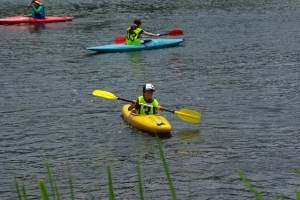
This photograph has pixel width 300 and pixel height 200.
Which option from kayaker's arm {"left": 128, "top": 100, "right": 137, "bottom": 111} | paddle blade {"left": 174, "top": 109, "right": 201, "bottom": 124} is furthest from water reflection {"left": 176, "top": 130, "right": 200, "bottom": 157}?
kayaker's arm {"left": 128, "top": 100, "right": 137, "bottom": 111}

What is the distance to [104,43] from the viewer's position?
79.2 feet

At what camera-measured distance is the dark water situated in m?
9.95

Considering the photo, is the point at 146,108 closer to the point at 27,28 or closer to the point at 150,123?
the point at 150,123

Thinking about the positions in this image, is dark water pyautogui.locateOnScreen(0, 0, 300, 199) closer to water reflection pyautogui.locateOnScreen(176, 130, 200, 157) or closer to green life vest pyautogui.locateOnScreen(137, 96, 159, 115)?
water reflection pyautogui.locateOnScreen(176, 130, 200, 157)

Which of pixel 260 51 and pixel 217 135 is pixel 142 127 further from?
pixel 260 51

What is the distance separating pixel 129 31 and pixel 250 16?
34.8ft

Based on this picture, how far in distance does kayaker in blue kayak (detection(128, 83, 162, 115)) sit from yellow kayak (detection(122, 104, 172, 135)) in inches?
6.2

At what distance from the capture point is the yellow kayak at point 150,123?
1205 centimetres

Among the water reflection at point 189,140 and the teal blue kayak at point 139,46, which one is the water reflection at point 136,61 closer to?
the teal blue kayak at point 139,46

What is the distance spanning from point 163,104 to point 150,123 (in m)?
2.75

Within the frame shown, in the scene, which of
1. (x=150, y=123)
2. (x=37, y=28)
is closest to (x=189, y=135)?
(x=150, y=123)

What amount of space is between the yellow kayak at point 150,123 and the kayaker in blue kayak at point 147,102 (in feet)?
0.52

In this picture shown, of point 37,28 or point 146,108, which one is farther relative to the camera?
point 37,28

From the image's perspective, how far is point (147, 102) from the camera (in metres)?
12.8
